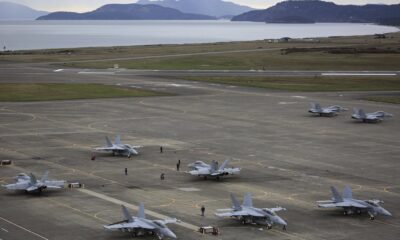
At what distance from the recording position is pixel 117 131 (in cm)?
12250

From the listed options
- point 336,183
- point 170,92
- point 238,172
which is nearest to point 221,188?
point 238,172

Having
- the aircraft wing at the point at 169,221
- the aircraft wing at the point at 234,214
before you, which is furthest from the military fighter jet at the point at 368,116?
the aircraft wing at the point at 169,221

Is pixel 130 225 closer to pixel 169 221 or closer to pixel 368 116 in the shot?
pixel 169 221

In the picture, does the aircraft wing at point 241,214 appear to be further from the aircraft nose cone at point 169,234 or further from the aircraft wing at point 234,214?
the aircraft nose cone at point 169,234

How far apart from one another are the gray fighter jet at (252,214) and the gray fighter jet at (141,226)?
6.38m

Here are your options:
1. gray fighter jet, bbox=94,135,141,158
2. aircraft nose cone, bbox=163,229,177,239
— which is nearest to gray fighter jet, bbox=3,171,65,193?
aircraft nose cone, bbox=163,229,177,239

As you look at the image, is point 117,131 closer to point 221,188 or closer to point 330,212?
point 221,188

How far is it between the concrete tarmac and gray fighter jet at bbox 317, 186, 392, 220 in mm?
954

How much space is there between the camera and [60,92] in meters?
172

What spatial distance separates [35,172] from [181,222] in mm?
27470

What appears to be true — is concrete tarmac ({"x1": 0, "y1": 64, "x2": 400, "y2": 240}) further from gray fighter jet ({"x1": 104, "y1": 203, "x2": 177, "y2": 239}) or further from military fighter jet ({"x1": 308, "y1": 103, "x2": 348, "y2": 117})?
military fighter jet ({"x1": 308, "y1": 103, "x2": 348, "y2": 117})

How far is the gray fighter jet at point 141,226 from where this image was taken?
209ft

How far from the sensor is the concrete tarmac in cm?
7019

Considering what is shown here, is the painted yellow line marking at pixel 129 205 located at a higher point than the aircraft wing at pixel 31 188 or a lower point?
lower
